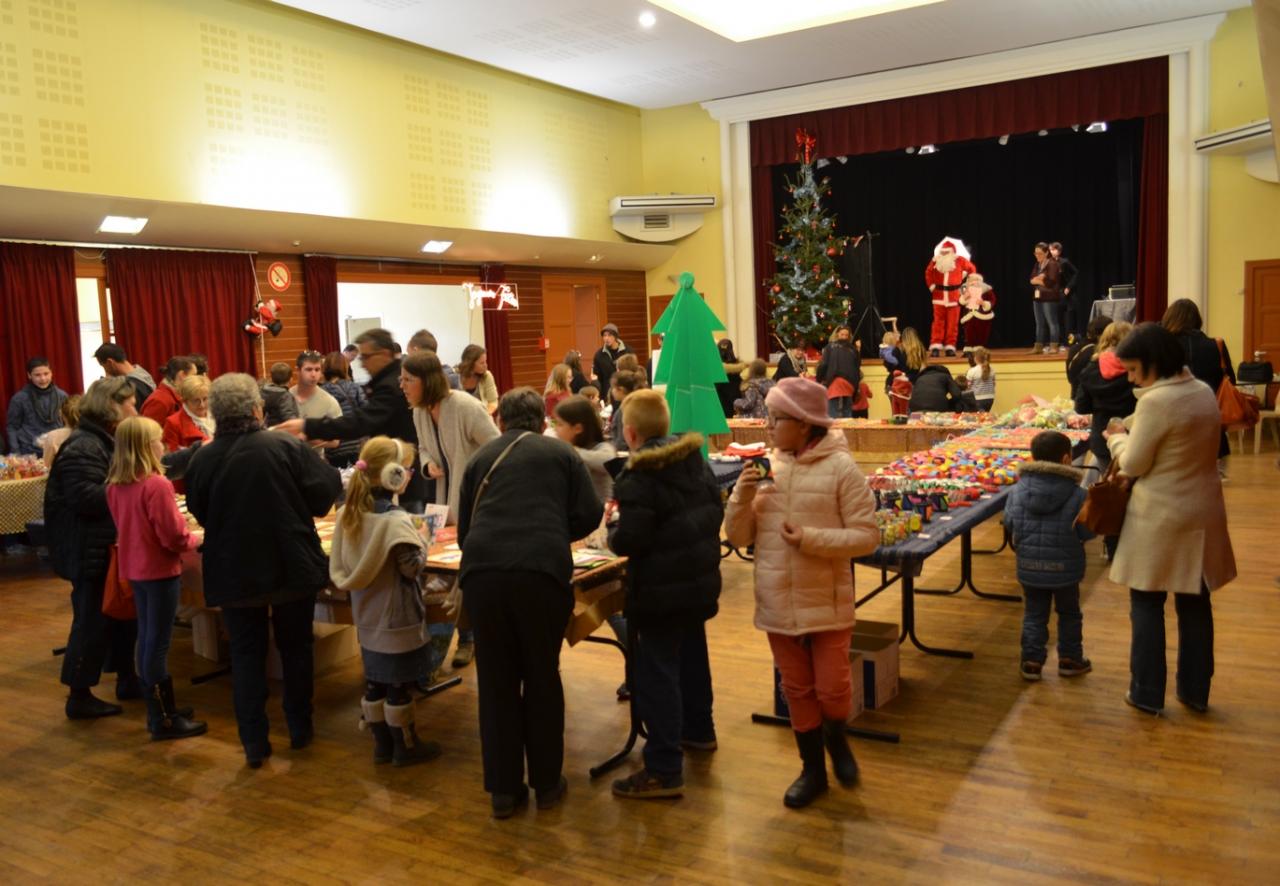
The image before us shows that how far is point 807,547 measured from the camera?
3.29 metres

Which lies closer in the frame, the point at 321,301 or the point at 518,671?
the point at 518,671

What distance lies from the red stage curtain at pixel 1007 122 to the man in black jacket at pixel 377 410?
1060 centimetres

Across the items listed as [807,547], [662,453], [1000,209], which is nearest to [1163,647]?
[807,547]

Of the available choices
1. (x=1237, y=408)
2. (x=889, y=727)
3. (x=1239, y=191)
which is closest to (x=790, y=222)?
(x=1239, y=191)

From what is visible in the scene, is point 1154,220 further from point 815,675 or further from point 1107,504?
point 815,675

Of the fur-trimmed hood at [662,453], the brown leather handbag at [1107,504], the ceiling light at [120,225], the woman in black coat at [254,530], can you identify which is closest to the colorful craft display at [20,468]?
the ceiling light at [120,225]

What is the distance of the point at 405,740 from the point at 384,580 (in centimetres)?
64

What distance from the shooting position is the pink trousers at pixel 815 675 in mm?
3381

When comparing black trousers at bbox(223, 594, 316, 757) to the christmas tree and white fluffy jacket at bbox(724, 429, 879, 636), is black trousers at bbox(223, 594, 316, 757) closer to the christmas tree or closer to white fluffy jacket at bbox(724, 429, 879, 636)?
white fluffy jacket at bbox(724, 429, 879, 636)

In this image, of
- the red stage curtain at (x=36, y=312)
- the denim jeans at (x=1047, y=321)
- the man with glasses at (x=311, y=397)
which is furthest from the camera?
the denim jeans at (x=1047, y=321)

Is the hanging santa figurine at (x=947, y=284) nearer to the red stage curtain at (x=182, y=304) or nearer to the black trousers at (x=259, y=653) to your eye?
the red stage curtain at (x=182, y=304)

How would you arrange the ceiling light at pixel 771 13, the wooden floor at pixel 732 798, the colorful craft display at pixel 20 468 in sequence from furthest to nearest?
the ceiling light at pixel 771 13 → the colorful craft display at pixel 20 468 → the wooden floor at pixel 732 798

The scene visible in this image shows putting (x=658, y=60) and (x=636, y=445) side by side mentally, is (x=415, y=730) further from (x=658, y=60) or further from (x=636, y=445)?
(x=658, y=60)

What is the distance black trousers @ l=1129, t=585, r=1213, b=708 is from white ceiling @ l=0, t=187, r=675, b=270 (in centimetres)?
785
